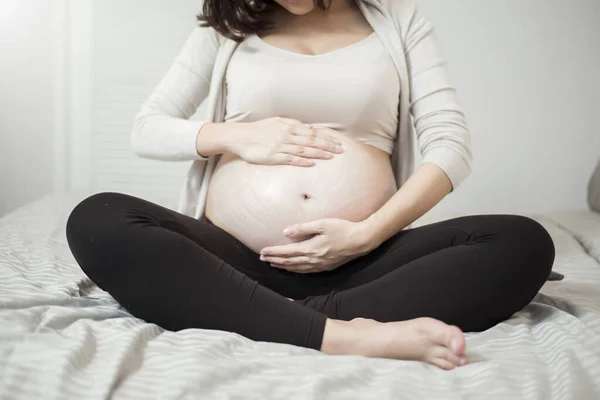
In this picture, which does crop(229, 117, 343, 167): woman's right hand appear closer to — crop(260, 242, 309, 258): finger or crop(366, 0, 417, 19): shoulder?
crop(260, 242, 309, 258): finger

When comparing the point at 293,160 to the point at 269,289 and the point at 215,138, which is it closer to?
the point at 215,138

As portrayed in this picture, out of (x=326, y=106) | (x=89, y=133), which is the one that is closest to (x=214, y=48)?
(x=326, y=106)

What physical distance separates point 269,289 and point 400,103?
0.53 m

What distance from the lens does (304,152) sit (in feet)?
3.81

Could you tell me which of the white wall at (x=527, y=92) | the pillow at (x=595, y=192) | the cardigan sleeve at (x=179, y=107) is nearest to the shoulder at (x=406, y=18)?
the cardigan sleeve at (x=179, y=107)

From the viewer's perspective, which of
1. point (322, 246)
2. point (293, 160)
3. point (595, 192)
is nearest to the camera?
point (322, 246)

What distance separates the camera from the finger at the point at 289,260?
3.48 feet

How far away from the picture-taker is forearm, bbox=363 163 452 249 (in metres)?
1.08

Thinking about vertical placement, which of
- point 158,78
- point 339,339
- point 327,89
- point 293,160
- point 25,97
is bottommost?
point 25,97

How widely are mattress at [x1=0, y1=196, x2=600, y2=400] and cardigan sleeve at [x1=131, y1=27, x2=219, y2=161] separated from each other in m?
0.31

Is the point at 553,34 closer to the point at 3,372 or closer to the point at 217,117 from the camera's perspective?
the point at 217,117

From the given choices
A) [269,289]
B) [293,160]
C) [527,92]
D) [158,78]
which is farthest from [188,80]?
[527,92]

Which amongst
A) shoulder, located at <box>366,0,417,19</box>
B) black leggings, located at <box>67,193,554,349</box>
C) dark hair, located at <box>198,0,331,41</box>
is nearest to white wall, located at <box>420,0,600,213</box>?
shoulder, located at <box>366,0,417,19</box>

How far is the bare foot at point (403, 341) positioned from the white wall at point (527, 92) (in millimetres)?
1867
